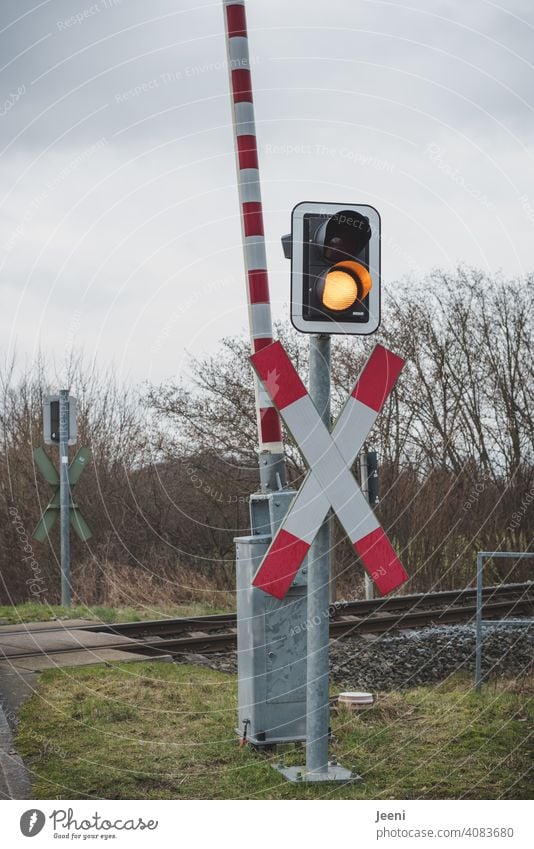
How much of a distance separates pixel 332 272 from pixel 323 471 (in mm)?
941

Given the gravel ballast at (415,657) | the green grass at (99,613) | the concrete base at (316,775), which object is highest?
the green grass at (99,613)

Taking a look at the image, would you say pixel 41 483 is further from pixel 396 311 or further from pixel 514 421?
pixel 514 421

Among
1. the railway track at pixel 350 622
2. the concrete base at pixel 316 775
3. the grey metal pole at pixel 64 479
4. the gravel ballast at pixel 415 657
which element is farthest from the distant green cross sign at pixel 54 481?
the concrete base at pixel 316 775

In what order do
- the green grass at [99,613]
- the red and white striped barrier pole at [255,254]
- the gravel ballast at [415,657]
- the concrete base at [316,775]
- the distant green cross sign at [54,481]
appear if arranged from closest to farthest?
1. the concrete base at [316,775]
2. the red and white striped barrier pole at [255,254]
3. the gravel ballast at [415,657]
4. the green grass at [99,613]
5. the distant green cross sign at [54,481]

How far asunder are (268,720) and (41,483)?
51.1 feet

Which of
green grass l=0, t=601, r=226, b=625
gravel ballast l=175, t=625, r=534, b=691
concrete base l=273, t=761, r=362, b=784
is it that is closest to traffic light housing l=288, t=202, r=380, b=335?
concrete base l=273, t=761, r=362, b=784

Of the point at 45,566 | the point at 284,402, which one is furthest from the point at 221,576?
the point at 284,402

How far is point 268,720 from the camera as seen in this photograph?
5.84 meters

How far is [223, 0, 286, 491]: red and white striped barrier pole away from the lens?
611 centimetres

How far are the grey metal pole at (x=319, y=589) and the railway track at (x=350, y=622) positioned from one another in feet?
16.5

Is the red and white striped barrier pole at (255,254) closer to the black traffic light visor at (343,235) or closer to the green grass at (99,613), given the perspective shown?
the black traffic light visor at (343,235)

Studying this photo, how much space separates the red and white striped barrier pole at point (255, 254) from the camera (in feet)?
20.0

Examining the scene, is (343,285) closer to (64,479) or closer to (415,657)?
(415,657)

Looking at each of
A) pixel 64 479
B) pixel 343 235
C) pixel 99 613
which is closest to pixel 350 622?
pixel 99 613
